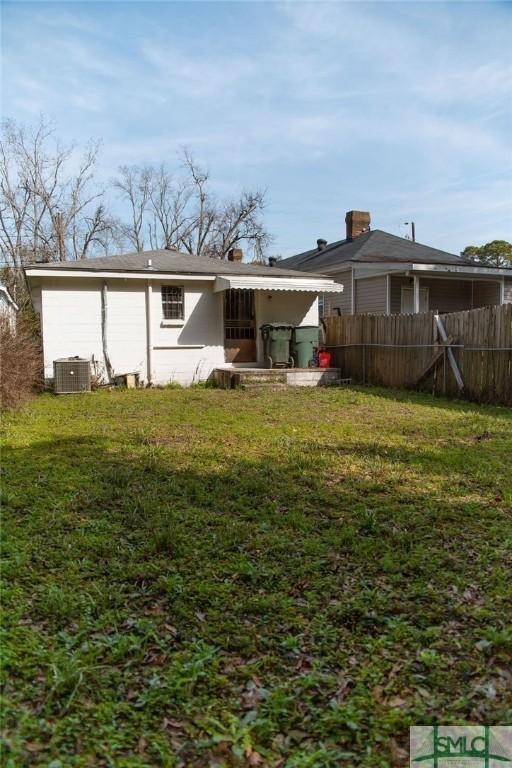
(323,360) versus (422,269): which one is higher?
(422,269)

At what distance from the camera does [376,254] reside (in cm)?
1822

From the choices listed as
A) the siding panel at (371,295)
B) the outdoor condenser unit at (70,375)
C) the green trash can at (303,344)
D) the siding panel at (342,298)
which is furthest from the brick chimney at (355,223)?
the outdoor condenser unit at (70,375)

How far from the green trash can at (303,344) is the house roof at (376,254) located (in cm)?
429

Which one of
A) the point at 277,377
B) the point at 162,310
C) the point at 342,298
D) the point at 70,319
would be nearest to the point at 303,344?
the point at 277,377

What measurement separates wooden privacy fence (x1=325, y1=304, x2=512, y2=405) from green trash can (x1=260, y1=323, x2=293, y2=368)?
1762 mm

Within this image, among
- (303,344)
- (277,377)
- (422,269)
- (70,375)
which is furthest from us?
(422,269)

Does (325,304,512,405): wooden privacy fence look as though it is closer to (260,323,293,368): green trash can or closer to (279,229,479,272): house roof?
(260,323,293,368): green trash can

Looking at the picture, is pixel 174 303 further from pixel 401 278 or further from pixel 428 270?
pixel 401 278

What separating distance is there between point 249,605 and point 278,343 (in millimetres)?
11760

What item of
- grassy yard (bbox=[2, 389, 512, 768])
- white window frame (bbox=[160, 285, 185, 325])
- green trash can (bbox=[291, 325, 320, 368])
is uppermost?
white window frame (bbox=[160, 285, 185, 325])

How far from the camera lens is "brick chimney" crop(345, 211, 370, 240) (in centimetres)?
2152

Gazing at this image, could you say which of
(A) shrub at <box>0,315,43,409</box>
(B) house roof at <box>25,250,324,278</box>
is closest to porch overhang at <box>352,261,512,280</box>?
(B) house roof at <box>25,250,324,278</box>

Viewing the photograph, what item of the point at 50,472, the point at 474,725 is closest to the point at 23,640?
the point at 474,725

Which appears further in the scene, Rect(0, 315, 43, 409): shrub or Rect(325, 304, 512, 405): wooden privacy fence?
Rect(325, 304, 512, 405): wooden privacy fence
